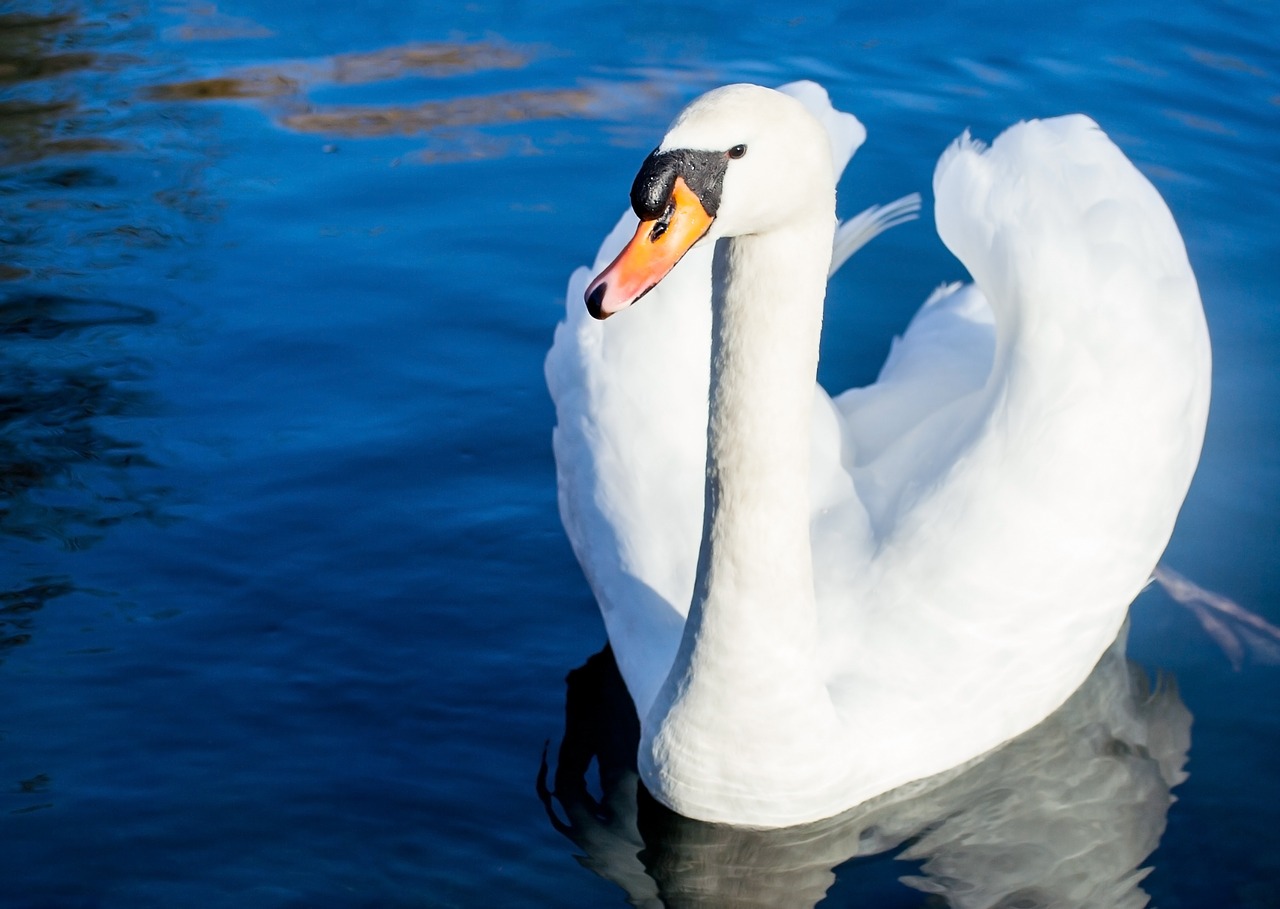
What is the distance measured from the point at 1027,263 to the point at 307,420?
3.23 metres

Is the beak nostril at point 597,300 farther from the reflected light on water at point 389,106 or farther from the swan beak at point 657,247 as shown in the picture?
the reflected light on water at point 389,106

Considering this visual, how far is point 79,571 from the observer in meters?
6.09

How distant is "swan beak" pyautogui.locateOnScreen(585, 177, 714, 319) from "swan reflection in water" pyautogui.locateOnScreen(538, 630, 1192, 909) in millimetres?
1849

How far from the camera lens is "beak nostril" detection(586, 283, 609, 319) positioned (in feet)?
11.9

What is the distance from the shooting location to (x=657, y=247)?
3699mm

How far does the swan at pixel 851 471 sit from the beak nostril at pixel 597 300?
48 millimetres

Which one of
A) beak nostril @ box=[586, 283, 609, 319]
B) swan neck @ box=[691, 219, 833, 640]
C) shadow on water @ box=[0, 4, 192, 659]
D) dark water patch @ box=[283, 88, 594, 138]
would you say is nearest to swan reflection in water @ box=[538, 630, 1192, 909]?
swan neck @ box=[691, 219, 833, 640]

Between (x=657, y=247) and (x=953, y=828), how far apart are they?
2.14 meters

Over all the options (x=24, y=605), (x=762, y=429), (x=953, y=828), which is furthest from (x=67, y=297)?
(x=953, y=828)

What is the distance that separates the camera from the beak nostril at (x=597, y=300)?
3627 millimetres

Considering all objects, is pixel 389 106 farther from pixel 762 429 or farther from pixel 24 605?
pixel 762 429

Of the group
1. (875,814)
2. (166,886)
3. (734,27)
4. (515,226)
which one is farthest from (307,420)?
(734,27)

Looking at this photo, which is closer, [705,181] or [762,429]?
[705,181]

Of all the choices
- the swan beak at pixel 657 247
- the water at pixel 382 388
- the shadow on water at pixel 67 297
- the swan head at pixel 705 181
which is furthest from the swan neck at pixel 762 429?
the shadow on water at pixel 67 297
